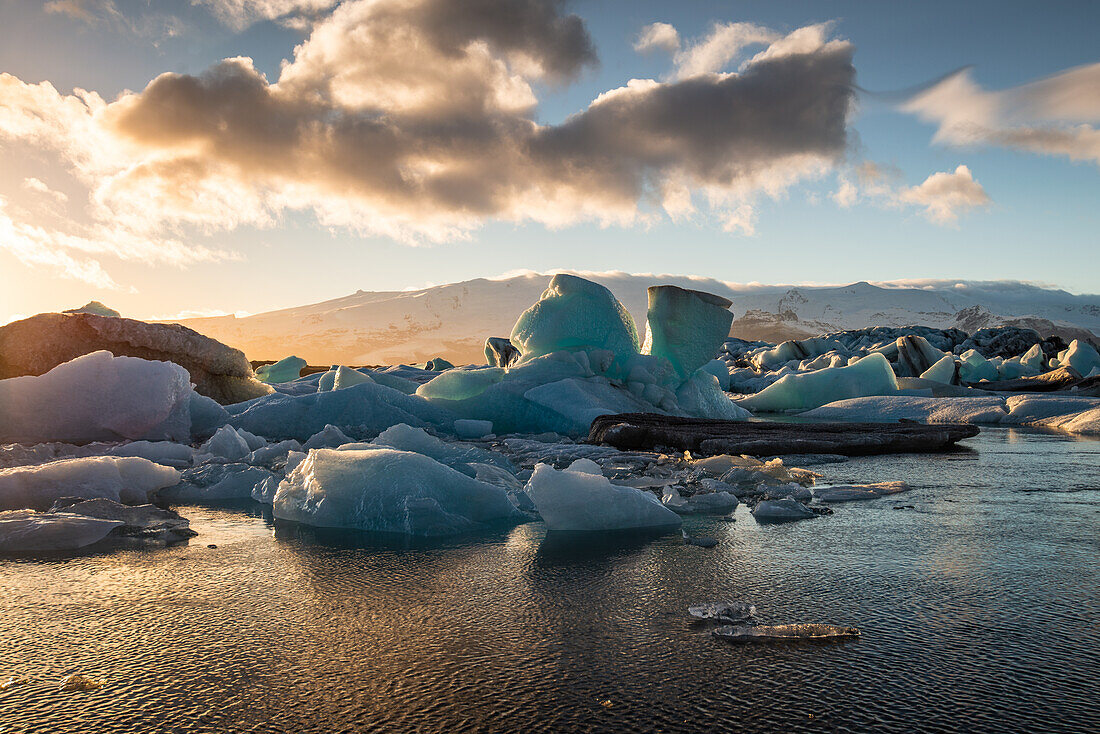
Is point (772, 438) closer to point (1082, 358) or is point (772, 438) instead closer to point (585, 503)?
point (585, 503)

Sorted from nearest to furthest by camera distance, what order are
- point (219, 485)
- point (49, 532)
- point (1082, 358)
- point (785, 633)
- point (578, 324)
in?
point (785, 633)
point (49, 532)
point (219, 485)
point (578, 324)
point (1082, 358)

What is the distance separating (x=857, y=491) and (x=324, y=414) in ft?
21.9

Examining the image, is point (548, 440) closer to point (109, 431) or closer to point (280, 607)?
point (109, 431)

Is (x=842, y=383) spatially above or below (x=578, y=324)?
below

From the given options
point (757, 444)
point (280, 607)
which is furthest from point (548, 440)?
point (280, 607)

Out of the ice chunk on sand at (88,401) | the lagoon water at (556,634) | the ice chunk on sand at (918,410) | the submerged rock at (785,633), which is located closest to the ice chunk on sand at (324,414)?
the ice chunk on sand at (88,401)

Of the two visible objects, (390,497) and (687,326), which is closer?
(390,497)

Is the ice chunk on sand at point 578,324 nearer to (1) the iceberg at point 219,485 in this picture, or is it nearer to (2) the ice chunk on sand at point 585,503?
(1) the iceberg at point 219,485

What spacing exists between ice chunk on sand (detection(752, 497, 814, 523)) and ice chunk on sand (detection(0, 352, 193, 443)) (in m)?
6.66

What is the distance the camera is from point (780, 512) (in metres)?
3.69

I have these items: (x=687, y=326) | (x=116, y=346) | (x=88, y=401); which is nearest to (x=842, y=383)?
(x=687, y=326)

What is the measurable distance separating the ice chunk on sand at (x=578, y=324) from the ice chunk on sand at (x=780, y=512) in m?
7.64

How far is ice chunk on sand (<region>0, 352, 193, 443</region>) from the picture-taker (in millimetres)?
7250

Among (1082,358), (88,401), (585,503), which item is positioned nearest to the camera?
(585,503)
